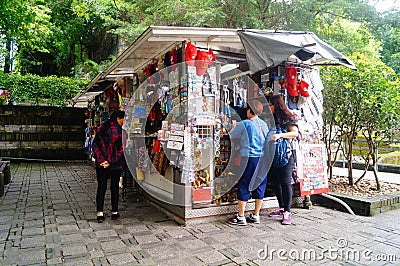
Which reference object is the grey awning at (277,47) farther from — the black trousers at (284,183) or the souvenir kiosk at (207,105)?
the black trousers at (284,183)

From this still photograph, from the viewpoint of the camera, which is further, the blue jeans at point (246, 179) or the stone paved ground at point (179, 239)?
the blue jeans at point (246, 179)

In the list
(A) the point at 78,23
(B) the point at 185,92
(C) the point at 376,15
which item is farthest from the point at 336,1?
(A) the point at 78,23

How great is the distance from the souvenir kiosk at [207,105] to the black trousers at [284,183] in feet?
1.37

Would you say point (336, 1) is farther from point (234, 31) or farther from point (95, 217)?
point (95, 217)

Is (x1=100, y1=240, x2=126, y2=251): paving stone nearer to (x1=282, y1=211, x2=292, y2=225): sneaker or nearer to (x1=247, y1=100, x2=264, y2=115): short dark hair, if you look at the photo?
(x1=282, y1=211, x2=292, y2=225): sneaker

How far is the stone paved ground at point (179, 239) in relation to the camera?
9.66ft

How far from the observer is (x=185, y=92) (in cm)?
401

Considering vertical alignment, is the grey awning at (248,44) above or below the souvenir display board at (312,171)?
above

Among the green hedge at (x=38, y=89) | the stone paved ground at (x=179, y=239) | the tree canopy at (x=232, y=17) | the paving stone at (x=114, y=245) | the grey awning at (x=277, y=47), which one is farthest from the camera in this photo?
the green hedge at (x=38, y=89)

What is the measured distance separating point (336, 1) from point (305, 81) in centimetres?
706

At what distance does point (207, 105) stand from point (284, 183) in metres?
1.49

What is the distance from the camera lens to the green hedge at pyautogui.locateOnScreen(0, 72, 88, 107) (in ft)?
36.0

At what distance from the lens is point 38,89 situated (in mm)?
11281

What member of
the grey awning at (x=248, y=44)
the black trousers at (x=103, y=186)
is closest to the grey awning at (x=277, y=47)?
the grey awning at (x=248, y=44)
